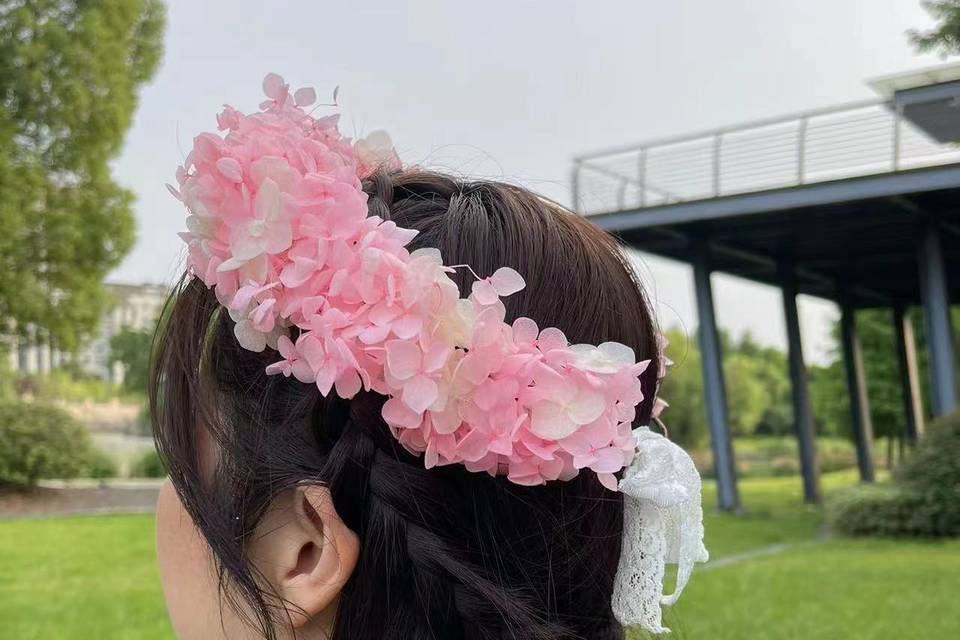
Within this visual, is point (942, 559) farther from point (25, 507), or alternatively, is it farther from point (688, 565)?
point (25, 507)

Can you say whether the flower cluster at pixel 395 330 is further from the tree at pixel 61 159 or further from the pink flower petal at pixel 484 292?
the tree at pixel 61 159

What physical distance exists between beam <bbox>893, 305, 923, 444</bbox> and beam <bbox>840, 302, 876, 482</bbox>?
88 centimetres

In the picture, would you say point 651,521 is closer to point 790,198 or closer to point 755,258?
point 790,198

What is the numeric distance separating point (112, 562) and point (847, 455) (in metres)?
28.2

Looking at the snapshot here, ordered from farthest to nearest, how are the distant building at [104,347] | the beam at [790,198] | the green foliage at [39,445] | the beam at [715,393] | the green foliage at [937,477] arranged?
the distant building at [104,347], the green foliage at [39,445], the beam at [715,393], the beam at [790,198], the green foliage at [937,477]

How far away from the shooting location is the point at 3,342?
47.8 ft

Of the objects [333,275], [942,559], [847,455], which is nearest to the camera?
[333,275]

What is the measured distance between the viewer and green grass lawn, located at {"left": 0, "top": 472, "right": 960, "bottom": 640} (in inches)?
207

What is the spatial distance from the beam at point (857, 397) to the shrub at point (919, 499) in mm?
5476

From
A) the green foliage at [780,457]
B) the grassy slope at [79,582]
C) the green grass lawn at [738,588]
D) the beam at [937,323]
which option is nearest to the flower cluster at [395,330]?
the green grass lawn at [738,588]

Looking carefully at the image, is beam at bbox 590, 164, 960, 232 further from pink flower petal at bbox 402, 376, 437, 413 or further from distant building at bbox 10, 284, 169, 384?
pink flower petal at bbox 402, 376, 437, 413

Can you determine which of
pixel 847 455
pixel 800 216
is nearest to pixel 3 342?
pixel 800 216

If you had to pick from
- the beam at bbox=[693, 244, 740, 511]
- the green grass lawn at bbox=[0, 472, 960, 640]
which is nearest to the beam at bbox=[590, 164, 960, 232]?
the beam at bbox=[693, 244, 740, 511]

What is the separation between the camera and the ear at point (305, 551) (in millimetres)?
1003
